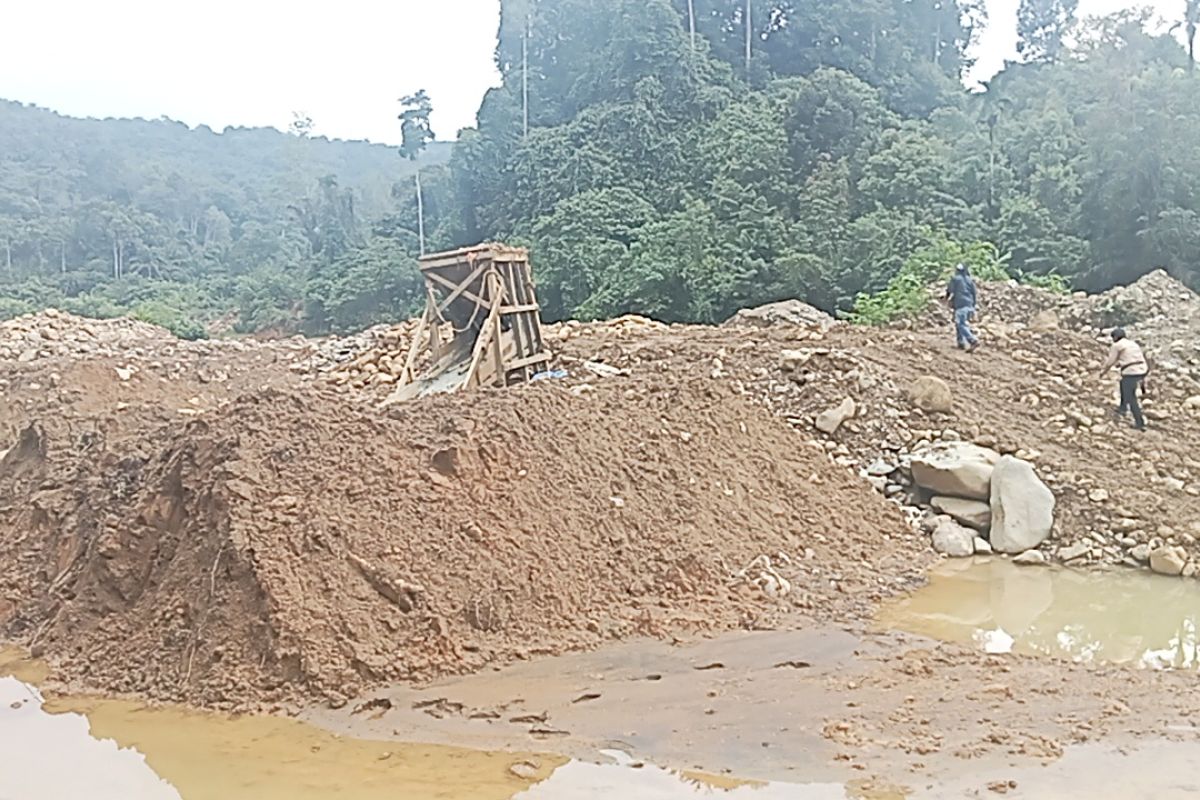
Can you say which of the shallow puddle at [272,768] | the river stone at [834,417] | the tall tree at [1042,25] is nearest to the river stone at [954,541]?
the river stone at [834,417]

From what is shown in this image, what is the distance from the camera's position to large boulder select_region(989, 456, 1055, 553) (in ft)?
26.9

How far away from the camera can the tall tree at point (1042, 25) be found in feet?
126

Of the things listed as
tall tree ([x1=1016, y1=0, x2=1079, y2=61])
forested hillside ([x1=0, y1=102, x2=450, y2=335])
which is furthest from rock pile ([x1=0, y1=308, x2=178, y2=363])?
tall tree ([x1=1016, y1=0, x2=1079, y2=61])

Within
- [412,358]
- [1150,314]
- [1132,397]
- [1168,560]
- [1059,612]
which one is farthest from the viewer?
[1150,314]

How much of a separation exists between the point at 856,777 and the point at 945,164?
2305 cm

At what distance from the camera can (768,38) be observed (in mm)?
40656

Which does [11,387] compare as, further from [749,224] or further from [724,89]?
[724,89]

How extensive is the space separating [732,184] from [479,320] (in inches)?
701

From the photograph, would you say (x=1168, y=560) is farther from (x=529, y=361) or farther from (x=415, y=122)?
(x=415, y=122)

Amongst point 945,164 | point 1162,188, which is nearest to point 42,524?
point 1162,188

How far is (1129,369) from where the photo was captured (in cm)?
966

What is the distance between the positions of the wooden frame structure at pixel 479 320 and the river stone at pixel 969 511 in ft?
14.0

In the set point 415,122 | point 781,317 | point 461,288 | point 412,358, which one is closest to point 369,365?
point 412,358

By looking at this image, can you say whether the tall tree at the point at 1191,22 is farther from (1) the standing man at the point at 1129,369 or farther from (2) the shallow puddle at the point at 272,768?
(2) the shallow puddle at the point at 272,768
